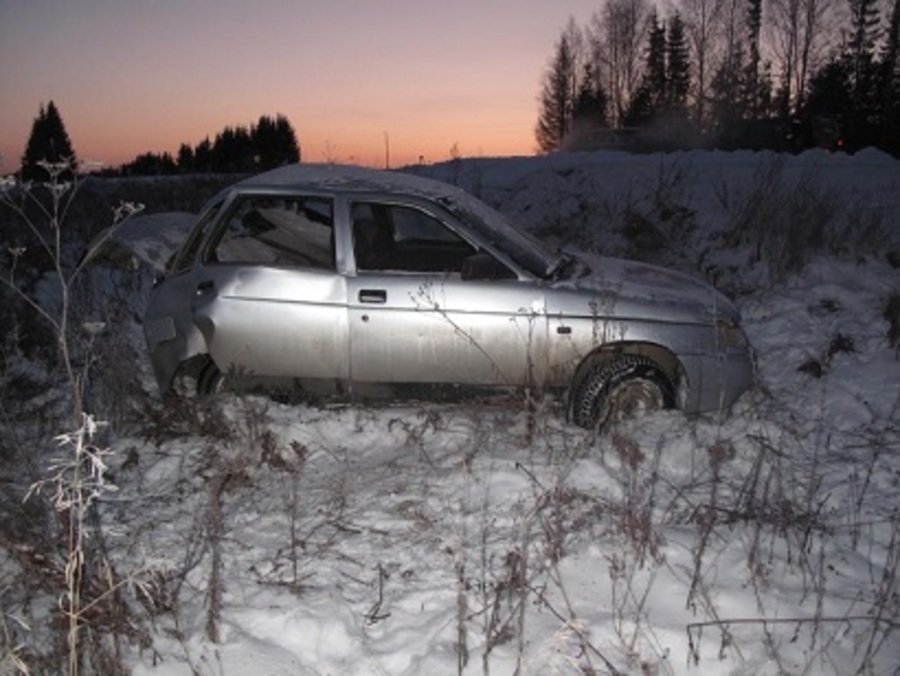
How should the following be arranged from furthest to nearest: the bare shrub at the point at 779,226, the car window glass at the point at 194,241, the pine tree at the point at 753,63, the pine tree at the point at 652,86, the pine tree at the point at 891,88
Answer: the pine tree at the point at 652,86, the pine tree at the point at 753,63, the pine tree at the point at 891,88, the bare shrub at the point at 779,226, the car window glass at the point at 194,241

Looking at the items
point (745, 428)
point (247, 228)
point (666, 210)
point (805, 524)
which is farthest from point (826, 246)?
point (247, 228)

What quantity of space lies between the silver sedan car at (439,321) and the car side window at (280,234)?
3cm

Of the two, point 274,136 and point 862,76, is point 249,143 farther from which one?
point 862,76

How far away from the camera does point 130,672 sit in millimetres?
2766

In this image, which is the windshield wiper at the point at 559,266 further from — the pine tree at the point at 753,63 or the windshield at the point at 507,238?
the pine tree at the point at 753,63

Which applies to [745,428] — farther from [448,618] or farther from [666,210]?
[666,210]

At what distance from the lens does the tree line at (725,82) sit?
2938 cm

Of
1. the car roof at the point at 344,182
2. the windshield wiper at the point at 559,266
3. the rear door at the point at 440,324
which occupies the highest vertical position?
the car roof at the point at 344,182

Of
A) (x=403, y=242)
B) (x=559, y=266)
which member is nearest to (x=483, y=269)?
(x=559, y=266)

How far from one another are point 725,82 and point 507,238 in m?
44.2

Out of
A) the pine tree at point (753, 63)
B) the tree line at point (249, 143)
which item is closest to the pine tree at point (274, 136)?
the tree line at point (249, 143)

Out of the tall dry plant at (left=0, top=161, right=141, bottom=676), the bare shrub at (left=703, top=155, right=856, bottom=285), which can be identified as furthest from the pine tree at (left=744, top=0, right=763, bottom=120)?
the tall dry plant at (left=0, top=161, right=141, bottom=676)

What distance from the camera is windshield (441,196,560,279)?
484 centimetres

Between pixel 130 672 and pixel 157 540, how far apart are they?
0.99m
